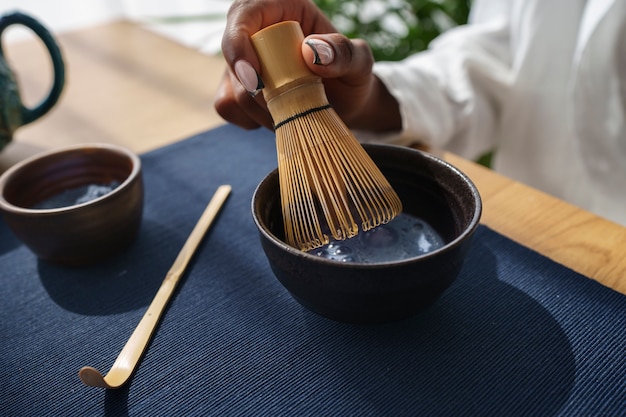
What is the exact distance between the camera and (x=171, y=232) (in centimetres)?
50

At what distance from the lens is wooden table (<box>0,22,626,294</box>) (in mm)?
459

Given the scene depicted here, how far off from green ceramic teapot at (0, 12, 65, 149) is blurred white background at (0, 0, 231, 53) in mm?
906

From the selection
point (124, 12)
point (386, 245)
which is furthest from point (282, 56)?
point (124, 12)

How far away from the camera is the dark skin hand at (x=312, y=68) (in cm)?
38

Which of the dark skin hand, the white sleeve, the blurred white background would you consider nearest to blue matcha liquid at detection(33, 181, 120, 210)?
the dark skin hand

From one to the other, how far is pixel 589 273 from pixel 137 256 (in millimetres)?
375

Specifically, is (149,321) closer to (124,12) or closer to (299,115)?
(299,115)

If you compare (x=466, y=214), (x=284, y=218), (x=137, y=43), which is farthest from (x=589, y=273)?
(x=137, y=43)

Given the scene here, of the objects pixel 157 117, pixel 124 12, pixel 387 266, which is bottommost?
pixel 124 12

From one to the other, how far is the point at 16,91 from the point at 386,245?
46cm

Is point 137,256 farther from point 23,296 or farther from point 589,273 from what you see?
point 589,273

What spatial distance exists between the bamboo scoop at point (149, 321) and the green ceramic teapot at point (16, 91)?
25cm

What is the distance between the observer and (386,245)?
0.40m

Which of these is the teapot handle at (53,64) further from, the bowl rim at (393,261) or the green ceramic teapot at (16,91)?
the bowl rim at (393,261)
